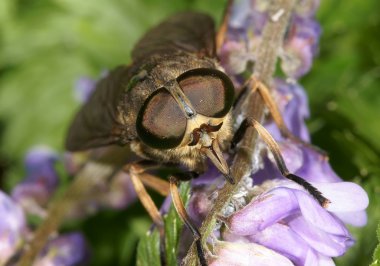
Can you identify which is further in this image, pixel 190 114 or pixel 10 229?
pixel 10 229

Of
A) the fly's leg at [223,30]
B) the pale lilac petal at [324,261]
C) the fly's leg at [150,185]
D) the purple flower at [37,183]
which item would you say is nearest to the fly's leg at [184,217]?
the fly's leg at [150,185]

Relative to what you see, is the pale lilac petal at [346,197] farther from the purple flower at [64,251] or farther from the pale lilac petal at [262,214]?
the purple flower at [64,251]

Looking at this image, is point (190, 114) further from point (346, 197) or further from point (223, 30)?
point (223, 30)

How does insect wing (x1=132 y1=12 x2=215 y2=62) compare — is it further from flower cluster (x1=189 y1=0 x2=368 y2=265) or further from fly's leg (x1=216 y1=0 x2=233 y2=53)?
flower cluster (x1=189 y1=0 x2=368 y2=265)

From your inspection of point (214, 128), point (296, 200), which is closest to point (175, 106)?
point (214, 128)

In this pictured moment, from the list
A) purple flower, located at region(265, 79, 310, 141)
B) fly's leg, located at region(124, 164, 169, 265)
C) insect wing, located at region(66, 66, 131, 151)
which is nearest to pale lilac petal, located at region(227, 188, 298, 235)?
fly's leg, located at region(124, 164, 169, 265)

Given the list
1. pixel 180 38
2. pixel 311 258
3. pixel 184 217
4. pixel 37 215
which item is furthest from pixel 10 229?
pixel 311 258
